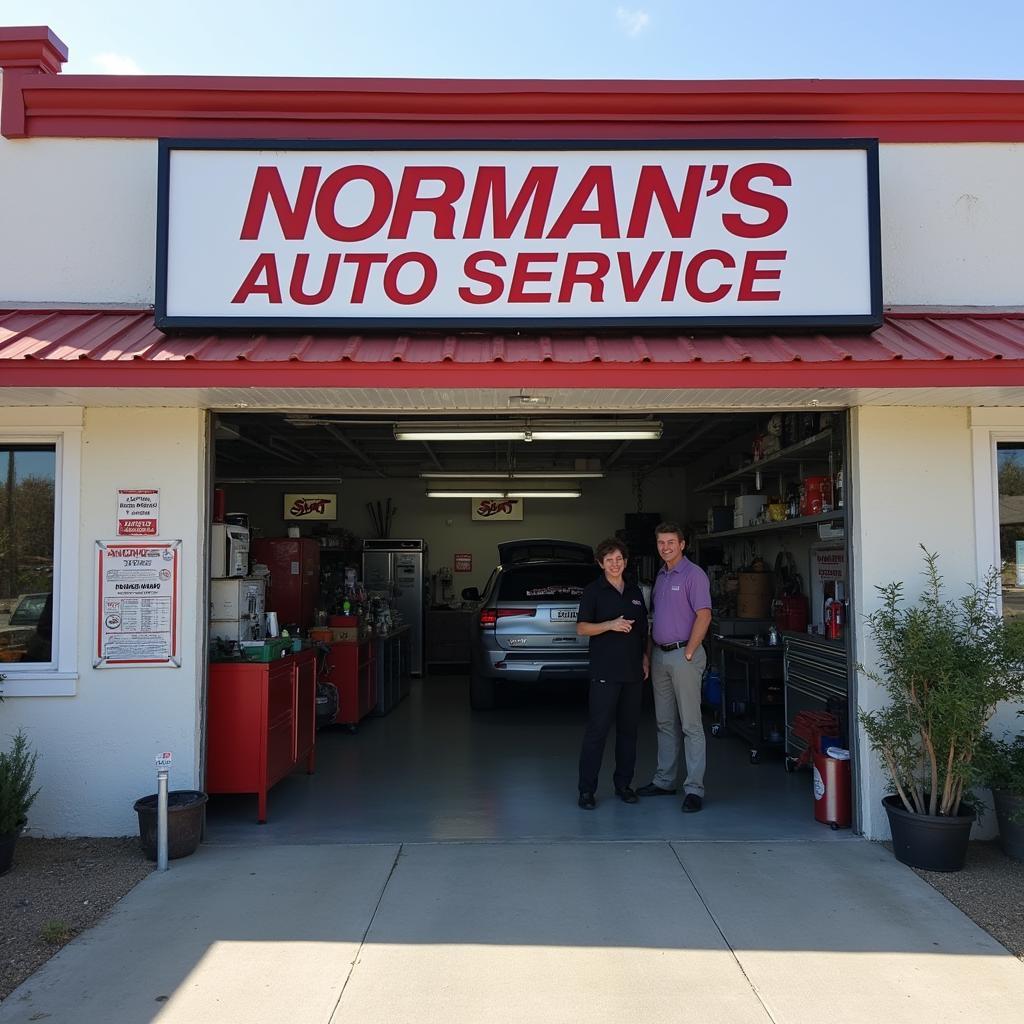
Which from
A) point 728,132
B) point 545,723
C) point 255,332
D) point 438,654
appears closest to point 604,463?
point 438,654

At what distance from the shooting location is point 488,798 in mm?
6250

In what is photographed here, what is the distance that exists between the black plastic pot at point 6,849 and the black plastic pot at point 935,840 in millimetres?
4904

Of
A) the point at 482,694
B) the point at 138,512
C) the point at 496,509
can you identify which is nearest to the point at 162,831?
the point at 138,512

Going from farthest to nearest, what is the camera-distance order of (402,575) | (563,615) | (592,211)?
(402,575) < (563,615) < (592,211)

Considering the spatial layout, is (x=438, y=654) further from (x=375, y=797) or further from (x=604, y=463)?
(x=375, y=797)

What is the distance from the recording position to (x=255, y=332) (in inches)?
204

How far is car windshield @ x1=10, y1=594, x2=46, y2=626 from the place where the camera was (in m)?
5.57

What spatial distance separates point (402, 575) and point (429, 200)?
933cm

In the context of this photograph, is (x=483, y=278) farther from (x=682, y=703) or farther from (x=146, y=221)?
(x=682, y=703)

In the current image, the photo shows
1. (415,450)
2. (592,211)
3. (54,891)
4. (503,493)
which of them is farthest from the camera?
(503,493)

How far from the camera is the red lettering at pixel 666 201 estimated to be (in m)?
5.25

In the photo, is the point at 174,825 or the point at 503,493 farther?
the point at 503,493

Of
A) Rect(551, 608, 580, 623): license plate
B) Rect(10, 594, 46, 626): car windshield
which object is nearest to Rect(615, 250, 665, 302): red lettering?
Rect(10, 594, 46, 626): car windshield

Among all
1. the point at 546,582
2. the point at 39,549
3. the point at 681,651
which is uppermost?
the point at 39,549
